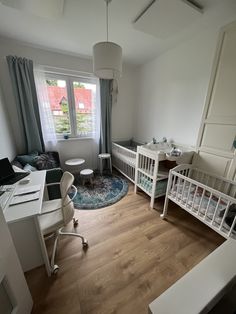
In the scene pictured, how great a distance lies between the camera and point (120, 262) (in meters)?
1.39

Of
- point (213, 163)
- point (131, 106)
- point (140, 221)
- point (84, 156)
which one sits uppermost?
point (131, 106)

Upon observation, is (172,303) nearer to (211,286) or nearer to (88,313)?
(211,286)

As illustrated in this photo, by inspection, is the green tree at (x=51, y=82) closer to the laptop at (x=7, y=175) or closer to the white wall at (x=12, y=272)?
the laptop at (x=7, y=175)

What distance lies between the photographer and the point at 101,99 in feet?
10.1

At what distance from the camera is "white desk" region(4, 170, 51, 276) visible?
3.38 ft

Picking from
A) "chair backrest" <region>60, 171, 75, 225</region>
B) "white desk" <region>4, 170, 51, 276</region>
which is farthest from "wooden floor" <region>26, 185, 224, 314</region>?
"chair backrest" <region>60, 171, 75, 225</region>

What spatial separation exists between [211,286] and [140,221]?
1.28 meters

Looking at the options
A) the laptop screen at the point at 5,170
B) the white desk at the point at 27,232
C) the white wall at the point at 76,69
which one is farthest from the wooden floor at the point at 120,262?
the white wall at the point at 76,69

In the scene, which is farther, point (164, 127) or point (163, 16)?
point (164, 127)

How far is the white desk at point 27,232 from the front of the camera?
103cm

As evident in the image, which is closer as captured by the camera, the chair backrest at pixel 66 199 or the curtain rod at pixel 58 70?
the chair backrest at pixel 66 199

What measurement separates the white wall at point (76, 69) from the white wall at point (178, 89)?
38 cm

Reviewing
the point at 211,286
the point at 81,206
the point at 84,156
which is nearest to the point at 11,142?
the point at 84,156

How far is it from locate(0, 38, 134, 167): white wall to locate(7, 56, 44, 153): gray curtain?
0.15 meters
